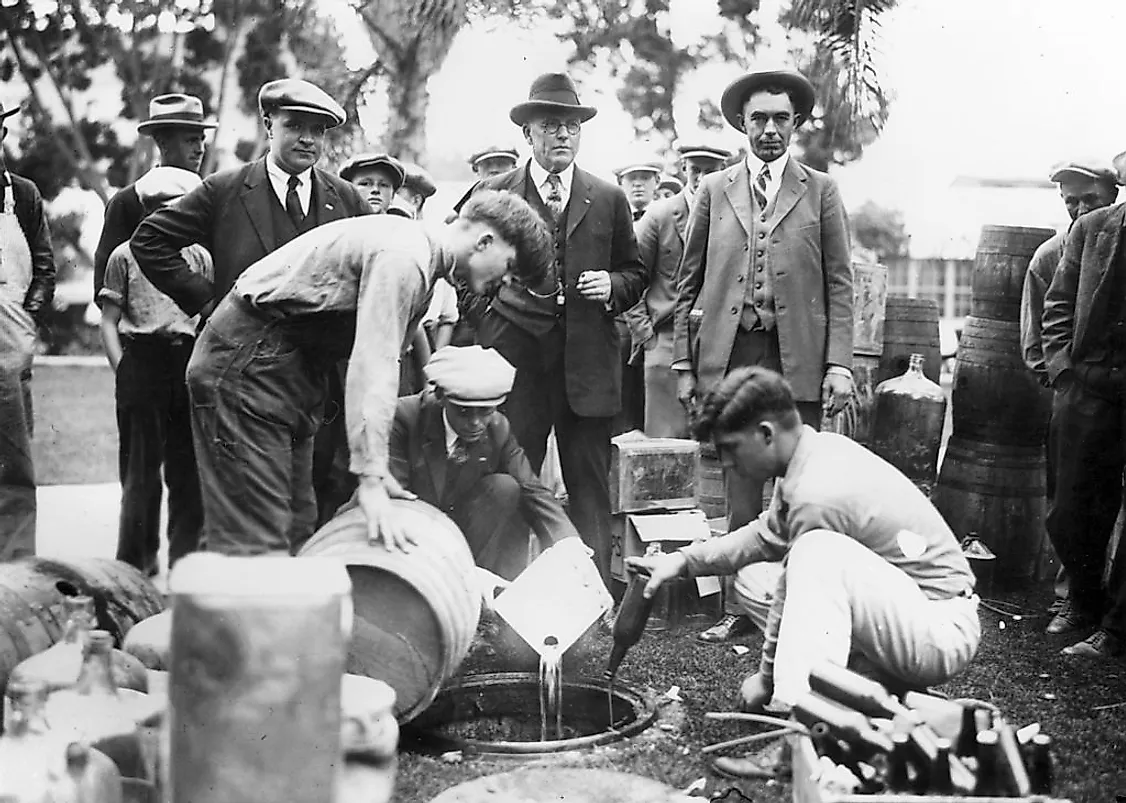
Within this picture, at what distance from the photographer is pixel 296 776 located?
266 centimetres

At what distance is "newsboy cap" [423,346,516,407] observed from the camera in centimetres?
443

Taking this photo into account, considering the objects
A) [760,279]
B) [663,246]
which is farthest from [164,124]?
[663,246]

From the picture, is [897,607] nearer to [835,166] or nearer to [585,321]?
[585,321]

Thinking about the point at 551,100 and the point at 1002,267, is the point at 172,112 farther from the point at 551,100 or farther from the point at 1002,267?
the point at 1002,267

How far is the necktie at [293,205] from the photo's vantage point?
4.55 meters

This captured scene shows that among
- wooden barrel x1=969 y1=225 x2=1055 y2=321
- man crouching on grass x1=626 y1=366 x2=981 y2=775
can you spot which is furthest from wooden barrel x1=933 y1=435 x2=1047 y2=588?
man crouching on grass x1=626 y1=366 x2=981 y2=775

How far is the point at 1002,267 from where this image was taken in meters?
6.51

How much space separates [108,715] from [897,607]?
88.8 inches

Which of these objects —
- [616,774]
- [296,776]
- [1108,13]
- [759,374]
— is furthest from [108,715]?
[1108,13]

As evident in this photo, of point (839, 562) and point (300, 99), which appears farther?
point (300, 99)

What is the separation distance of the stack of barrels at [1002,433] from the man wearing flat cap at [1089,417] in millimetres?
867

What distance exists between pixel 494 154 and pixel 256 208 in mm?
3239

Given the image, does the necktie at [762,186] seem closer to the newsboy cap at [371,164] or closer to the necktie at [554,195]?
the necktie at [554,195]

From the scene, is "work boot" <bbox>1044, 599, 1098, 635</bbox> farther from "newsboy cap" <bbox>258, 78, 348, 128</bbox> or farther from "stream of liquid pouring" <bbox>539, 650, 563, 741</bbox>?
"newsboy cap" <bbox>258, 78, 348, 128</bbox>
